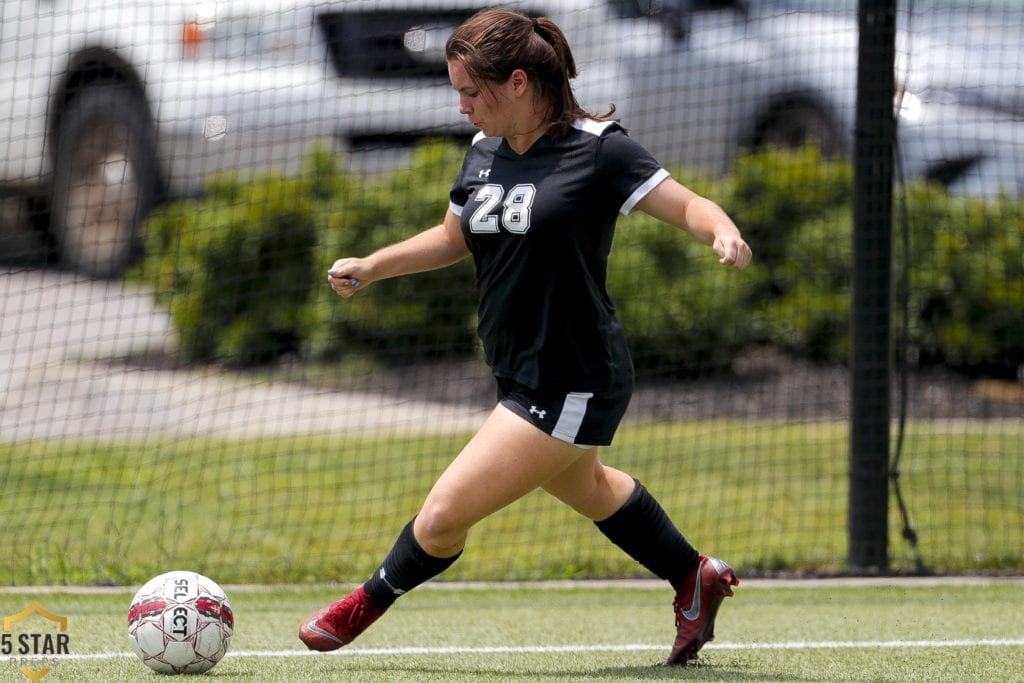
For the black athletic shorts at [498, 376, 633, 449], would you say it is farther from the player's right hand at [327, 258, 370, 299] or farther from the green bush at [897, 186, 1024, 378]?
the green bush at [897, 186, 1024, 378]

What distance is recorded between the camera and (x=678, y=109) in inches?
387

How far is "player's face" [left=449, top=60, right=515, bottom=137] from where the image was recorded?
4004mm

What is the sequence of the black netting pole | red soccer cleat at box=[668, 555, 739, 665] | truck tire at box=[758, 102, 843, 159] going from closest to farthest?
1. red soccer cleat at box=[668, 555, 739, 665]
2. the black netting pole
3. truck tire at box=[758, 102, 843, 159]

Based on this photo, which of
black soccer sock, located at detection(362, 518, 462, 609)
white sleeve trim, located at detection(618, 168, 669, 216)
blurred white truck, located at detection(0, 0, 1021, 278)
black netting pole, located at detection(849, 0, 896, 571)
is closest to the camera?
white sleeve trim, located at detection(618, 168, 669, 216)

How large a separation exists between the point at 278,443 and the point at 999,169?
4915mm

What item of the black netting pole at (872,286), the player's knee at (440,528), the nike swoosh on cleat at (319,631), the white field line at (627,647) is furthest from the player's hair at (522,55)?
the black netting pole at (872,286)

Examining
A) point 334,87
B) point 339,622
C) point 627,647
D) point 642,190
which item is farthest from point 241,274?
point 642,190

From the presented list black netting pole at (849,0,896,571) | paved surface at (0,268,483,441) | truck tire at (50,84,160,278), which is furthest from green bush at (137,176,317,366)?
black netting pole at (849,0,896,571)

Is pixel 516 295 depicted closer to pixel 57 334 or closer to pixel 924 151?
pixel 924 151

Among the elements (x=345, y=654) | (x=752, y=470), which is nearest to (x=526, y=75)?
(x=345, y=654)

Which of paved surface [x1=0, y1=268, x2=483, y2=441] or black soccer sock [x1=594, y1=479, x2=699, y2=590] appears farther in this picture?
paved surface [x1=0, y1=268, x2=483, y2=441]

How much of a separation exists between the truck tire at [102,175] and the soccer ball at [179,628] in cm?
619

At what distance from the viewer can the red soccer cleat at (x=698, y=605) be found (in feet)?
14.5

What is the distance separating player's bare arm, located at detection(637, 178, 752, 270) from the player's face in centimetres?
44
